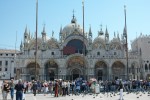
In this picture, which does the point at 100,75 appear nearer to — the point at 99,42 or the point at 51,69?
the point at 99,42

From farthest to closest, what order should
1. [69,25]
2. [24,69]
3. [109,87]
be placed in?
[69,25], [24,69], [109,87]

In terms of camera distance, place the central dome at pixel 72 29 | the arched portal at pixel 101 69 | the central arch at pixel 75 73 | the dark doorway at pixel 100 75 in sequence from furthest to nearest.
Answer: the central dome at pixel 72 29, the dark doorway at pixel 100 75, the arched portal at pixel 101 69, the central arch at pixel 75 73

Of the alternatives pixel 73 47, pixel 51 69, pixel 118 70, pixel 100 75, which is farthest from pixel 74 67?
pixel 118 70

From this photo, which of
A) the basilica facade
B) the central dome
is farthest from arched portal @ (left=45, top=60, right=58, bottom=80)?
the central dome

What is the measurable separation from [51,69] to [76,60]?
5.64 metres

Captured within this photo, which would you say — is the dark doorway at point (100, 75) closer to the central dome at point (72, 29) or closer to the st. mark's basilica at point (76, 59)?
the st. mark's basilica at point (76, 59)

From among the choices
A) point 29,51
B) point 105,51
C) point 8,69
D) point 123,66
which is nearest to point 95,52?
point 105,51

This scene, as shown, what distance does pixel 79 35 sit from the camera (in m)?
60.3

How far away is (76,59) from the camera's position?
188 ft

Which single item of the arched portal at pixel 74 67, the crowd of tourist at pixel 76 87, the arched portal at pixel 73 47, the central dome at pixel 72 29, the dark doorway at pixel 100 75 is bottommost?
the crowd of tourist at pixel 76 87

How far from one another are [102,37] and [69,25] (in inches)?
355

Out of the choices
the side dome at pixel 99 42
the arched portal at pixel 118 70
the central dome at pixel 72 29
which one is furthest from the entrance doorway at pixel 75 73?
the central dome at pixel 72 29

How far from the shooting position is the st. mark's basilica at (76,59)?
56.8 metres

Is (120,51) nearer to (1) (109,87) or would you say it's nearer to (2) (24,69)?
(2) (24,69)
